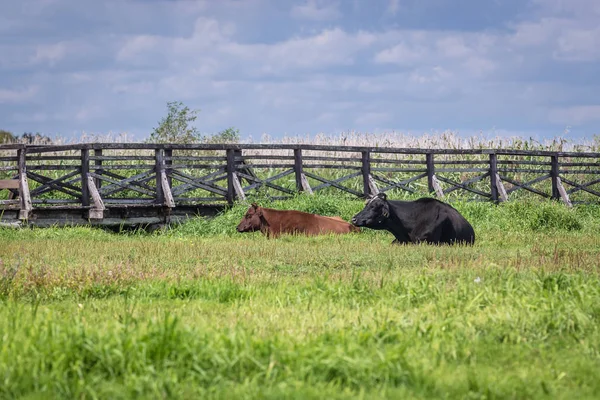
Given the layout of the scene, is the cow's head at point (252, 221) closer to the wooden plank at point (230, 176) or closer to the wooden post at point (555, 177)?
the wooden plank at point (230, 176)

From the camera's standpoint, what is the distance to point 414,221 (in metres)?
16.8

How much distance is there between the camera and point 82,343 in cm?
621

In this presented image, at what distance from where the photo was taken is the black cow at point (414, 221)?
1666 cm

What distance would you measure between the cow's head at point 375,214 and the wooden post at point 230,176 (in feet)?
27.0

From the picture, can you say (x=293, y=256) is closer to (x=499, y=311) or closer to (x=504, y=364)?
(x=499, y=311)

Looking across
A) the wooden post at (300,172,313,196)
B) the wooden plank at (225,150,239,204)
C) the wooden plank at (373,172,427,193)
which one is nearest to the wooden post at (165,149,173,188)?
A: the wooden plank at (225,150,239,204)

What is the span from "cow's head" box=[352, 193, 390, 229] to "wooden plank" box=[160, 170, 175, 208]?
8078 millimetres

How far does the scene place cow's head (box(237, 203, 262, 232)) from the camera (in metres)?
19.1

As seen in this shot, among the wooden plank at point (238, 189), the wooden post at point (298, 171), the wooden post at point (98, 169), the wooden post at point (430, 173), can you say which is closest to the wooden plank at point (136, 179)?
the wooden post at point (98, 169)

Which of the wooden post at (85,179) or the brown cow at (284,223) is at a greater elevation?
the wooden post at (85,179)

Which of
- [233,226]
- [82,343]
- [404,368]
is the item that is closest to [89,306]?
[82,343]

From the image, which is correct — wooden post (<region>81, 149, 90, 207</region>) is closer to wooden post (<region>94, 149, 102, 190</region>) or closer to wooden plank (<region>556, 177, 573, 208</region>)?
wooden post (<region>94, 149, 102, 190</region>)

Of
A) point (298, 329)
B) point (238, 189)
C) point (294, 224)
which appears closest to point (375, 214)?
point (294, 224)

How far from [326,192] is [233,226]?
21.5 feet
